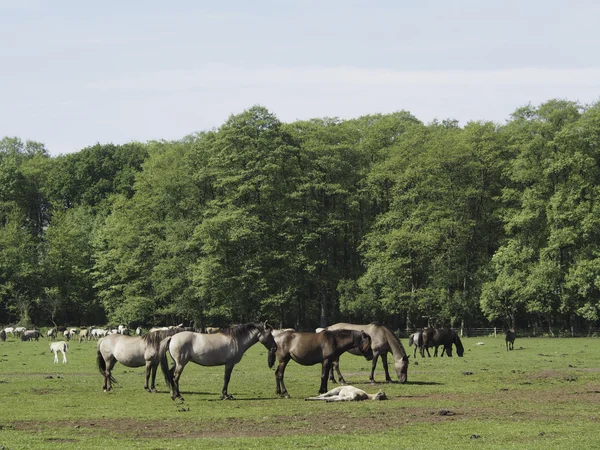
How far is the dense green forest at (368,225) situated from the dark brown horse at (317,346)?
4569 centimetres

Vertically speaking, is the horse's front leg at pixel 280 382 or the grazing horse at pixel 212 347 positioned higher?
the grazing horse at pixel 212 347

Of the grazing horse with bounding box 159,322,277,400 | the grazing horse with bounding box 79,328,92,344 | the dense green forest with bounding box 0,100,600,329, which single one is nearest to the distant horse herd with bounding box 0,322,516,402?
the grazing horse with bounding box 159,322,277,400

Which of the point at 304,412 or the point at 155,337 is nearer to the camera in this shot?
the point at 304,412

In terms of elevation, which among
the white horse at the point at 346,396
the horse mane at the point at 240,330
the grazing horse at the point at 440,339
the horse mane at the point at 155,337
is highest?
the horse mane at the point at 240,330

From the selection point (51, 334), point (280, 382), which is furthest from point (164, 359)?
point (51, 334)

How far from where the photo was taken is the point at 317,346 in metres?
27.9

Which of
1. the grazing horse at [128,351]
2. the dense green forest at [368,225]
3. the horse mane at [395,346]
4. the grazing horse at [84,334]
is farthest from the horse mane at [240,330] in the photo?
the grazing horse at [84,334]

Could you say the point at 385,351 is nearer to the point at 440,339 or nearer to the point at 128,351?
the point at 128,351

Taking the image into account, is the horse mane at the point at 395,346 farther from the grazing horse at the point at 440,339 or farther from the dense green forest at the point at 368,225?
the dense green forest at the point at 368,225

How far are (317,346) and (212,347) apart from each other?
340cm

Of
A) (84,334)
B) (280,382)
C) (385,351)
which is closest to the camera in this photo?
(280,382)

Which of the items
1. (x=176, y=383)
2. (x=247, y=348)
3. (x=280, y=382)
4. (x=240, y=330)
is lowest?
(x=280, y=382)

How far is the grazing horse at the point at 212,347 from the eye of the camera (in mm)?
26484

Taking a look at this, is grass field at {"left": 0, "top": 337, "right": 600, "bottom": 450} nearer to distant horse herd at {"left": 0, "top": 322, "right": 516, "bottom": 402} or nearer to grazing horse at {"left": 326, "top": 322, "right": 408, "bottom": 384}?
grazing horse at {"left": 326, "top": 322, "right": 408, "bottom": 384}
